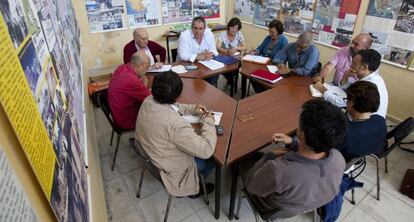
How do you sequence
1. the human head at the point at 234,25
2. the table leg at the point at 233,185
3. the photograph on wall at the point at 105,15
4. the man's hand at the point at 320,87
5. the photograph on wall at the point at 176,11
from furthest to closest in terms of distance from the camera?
1. the photograph on wall at the point at 176,11
2. the photograph on wall at the point at 105,15
3. the human head at the point at 234,25
4. the man's hand at the point at 320,87
5. the table leg at the point at 233,185

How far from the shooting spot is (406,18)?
3.00 meters

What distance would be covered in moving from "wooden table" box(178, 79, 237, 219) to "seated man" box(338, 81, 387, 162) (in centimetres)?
84

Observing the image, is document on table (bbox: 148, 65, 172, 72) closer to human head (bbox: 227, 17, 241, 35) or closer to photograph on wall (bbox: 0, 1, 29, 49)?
human head (bbox: 227, 17, 241, 35)

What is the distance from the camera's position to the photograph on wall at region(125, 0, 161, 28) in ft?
14.3

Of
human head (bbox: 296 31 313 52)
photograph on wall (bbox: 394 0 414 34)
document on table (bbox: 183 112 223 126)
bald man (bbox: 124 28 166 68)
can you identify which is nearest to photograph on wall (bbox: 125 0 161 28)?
bald man (bbox: 124 28 166 68)

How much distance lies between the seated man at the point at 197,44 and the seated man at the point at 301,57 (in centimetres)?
96

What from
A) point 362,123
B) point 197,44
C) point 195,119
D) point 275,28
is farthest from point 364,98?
point 197,44

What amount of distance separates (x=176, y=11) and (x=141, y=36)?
202cm

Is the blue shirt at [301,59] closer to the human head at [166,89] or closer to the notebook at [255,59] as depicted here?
the notebook at [255,59]

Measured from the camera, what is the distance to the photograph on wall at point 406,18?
2.94m

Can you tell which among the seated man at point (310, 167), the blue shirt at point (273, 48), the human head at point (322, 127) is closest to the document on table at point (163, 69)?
the blue shirt at point (273, 48)

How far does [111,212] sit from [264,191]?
1448 millimetres

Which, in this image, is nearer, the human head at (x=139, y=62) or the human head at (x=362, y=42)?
the human head at (x=139, y=62)

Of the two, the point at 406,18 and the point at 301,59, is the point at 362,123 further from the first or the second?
the point at 406,18
